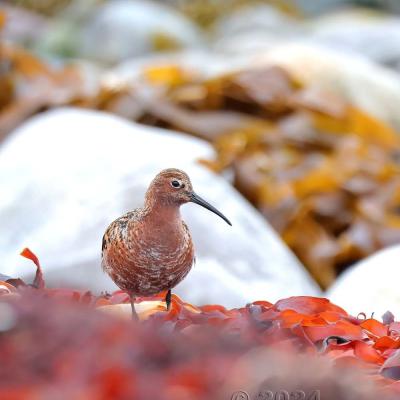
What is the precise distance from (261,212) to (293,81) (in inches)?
64.4

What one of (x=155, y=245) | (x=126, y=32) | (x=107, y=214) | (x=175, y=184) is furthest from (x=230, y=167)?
(x=126, y=32)

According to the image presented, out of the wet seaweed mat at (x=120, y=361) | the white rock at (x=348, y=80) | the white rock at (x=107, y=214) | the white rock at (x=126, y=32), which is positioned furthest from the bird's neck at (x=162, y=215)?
the white rock at (x=126, y=32)

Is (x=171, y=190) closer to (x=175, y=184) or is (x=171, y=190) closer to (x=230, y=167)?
(x=175, y=184)

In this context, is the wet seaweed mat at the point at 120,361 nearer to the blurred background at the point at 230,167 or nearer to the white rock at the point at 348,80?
the blurred background at the point at 230,167

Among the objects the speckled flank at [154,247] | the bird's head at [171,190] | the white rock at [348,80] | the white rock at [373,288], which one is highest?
the white rock at [348,80]

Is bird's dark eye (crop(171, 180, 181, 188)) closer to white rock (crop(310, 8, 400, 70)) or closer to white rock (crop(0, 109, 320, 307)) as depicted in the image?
white rock (crop(0, 109, 320, 307))

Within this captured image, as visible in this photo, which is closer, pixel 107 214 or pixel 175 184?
pixel 175 184

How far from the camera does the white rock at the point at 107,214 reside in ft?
12.4

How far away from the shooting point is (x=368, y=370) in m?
2.20

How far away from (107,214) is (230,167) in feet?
3.98

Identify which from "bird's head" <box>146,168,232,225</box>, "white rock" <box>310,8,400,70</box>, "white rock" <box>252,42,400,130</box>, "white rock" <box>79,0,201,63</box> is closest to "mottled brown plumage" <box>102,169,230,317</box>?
"bird's head" <box>146,168,232,225</box>

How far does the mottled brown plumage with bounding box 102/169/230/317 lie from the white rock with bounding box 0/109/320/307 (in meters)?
1.11

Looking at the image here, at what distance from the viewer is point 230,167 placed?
5133 mm

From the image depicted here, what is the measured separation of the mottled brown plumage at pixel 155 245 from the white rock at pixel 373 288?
113 centimetres
